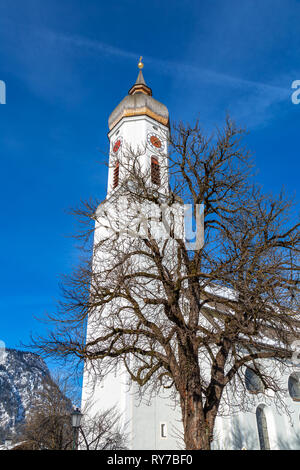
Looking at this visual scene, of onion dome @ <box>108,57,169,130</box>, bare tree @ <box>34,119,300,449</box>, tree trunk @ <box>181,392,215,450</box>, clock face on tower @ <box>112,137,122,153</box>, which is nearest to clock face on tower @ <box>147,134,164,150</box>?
onion dome @ <box>108,57,169,130</box>

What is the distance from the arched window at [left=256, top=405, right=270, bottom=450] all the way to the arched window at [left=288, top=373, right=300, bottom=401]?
11.2ft

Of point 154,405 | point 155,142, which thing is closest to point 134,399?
point 154,405

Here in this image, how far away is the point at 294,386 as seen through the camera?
2344cm

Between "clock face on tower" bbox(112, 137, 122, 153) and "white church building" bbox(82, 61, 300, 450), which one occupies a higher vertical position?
"clock face on tower" bbox(112, 137, 122, 153)

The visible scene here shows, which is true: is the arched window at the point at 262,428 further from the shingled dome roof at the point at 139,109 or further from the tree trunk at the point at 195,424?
the shingled dome roof at the point at 139,109

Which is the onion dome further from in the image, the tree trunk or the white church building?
the tree trunk

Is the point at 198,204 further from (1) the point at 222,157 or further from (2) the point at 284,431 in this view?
(2) the point at 284,431

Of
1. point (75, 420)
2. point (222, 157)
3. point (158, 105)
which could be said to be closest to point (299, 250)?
point (222, 157)

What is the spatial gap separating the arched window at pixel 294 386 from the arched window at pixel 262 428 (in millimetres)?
3420

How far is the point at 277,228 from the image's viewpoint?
1051 cm

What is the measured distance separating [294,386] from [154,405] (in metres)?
10.9

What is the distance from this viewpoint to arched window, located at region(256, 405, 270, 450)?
768 inches

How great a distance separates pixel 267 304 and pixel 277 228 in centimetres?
240

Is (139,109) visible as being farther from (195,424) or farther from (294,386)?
(195,424)
